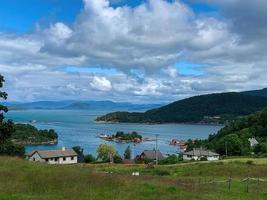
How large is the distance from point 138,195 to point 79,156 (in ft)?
296

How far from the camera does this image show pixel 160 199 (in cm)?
1627

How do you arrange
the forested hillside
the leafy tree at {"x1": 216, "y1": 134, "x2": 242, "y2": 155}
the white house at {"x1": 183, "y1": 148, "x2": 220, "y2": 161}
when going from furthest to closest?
the leafy tree at {"x1": 216, "y1": 134, "x2": 242, "y2": 155} < the white house at {"x1": 183, "y1": 148, "x2": 220, "y2": 161} < the forested hillside

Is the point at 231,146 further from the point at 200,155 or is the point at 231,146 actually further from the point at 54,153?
the point at 54,153

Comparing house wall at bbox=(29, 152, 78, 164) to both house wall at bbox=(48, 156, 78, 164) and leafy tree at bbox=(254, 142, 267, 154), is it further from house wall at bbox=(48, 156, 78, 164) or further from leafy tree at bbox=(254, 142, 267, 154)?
leafy tree at bbox=(254, 142, 267, 154)

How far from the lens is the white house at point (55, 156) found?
9262 cm

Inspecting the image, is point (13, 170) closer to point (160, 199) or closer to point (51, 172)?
point (51, 172)

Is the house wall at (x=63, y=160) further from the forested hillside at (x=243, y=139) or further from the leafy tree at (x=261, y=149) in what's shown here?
the leafy tree at (x=261, y=149)

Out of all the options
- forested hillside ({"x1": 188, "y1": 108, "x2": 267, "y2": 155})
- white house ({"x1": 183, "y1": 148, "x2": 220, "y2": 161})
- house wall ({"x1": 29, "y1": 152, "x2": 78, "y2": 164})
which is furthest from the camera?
white house ({"x1": 183, "y1": 148, "x2": 220, "y2": 161})

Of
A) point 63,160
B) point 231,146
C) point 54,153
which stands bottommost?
point 63,160

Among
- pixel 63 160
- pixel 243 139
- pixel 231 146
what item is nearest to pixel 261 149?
pixel 231 146

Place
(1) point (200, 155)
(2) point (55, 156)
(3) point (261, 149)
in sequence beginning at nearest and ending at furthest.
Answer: (2) point (55, 156) < (3) point (261, 149) < (1) point (200, 155)

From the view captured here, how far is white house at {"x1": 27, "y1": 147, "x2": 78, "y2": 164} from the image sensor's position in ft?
304

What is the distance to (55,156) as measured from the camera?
95.1 metres

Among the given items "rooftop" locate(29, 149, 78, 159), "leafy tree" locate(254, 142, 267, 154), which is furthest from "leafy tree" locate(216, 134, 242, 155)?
"rooftop" locate(29, 149, 78, 159)
